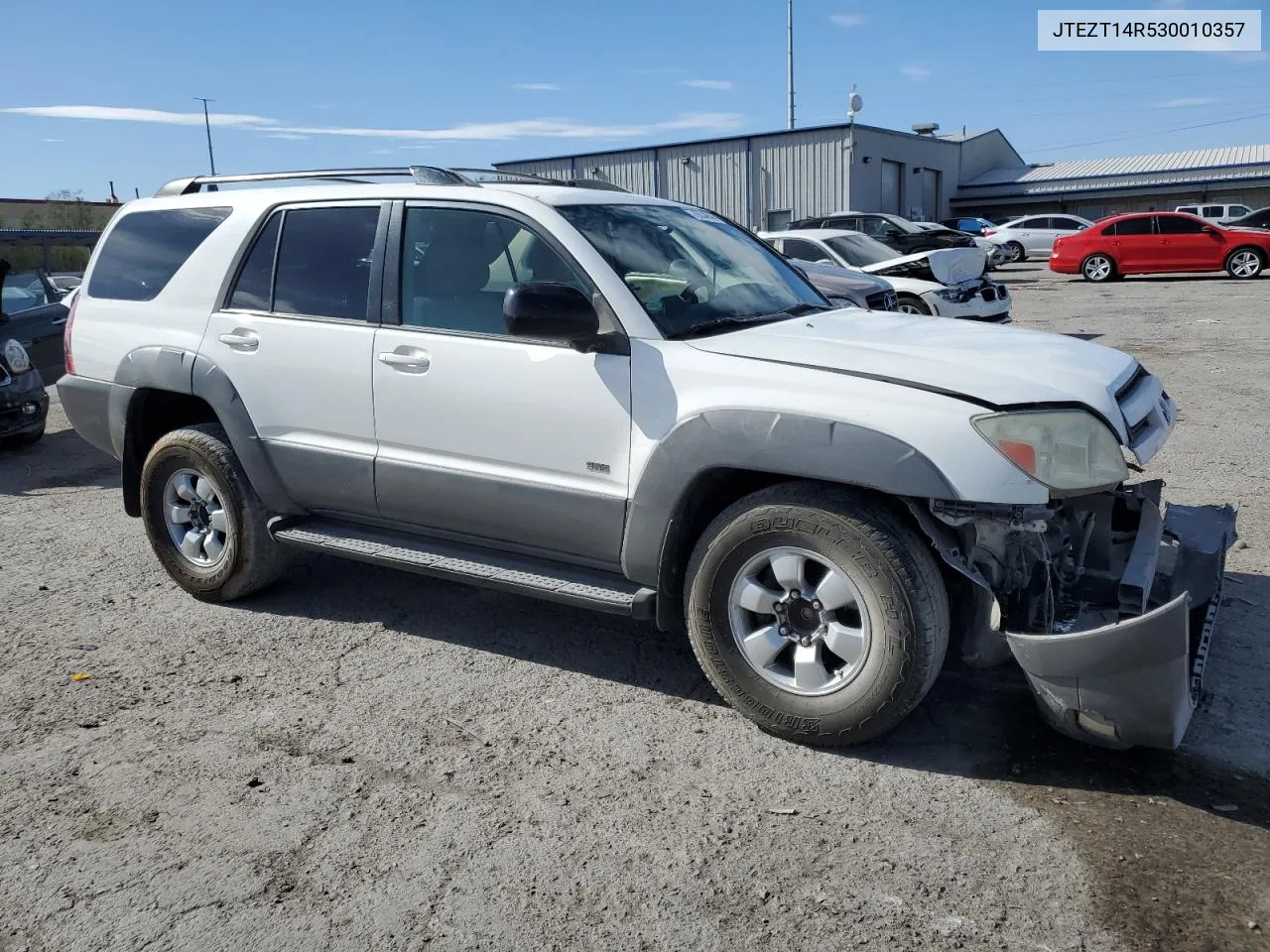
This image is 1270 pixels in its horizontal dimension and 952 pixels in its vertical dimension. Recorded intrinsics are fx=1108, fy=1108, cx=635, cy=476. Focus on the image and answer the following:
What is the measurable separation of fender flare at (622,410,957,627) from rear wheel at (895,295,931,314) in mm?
10493

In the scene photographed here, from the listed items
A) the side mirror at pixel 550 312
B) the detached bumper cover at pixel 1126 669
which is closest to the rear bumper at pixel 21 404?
the side mirror at pixel 550 312

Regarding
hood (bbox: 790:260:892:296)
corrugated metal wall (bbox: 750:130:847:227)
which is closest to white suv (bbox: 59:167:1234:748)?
hood (bbox: 790:260:892:296)

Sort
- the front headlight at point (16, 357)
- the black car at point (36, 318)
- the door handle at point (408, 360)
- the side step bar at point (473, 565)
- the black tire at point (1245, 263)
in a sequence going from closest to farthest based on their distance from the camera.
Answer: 1. the side step bar at point (473, 565)
2. the door handle at point (408, 360)
3. the front headlight at point (16, 357)
4. the black car at point (36, 318)
5. the black tire at point (1245, 263)

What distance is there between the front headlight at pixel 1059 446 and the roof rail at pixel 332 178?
2.48 metres

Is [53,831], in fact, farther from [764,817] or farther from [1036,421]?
[1036,421]

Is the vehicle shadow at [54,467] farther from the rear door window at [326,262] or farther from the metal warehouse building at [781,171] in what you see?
the metal warehouse building at [781,171]

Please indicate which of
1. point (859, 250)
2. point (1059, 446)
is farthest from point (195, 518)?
point (859, 250)

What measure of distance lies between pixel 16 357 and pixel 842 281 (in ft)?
26.8

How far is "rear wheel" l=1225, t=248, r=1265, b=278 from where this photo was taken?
23.2 m

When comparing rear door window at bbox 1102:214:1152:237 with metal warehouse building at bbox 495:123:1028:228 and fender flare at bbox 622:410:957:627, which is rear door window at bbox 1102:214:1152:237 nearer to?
metal warehouse building at bbox 495:123:1028:228

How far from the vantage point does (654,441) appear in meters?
3.87

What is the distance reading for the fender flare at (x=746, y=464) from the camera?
3387 mm

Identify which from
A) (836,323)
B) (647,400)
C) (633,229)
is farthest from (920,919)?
(633,229)

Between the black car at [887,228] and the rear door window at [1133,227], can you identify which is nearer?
the black car at [887,228]
